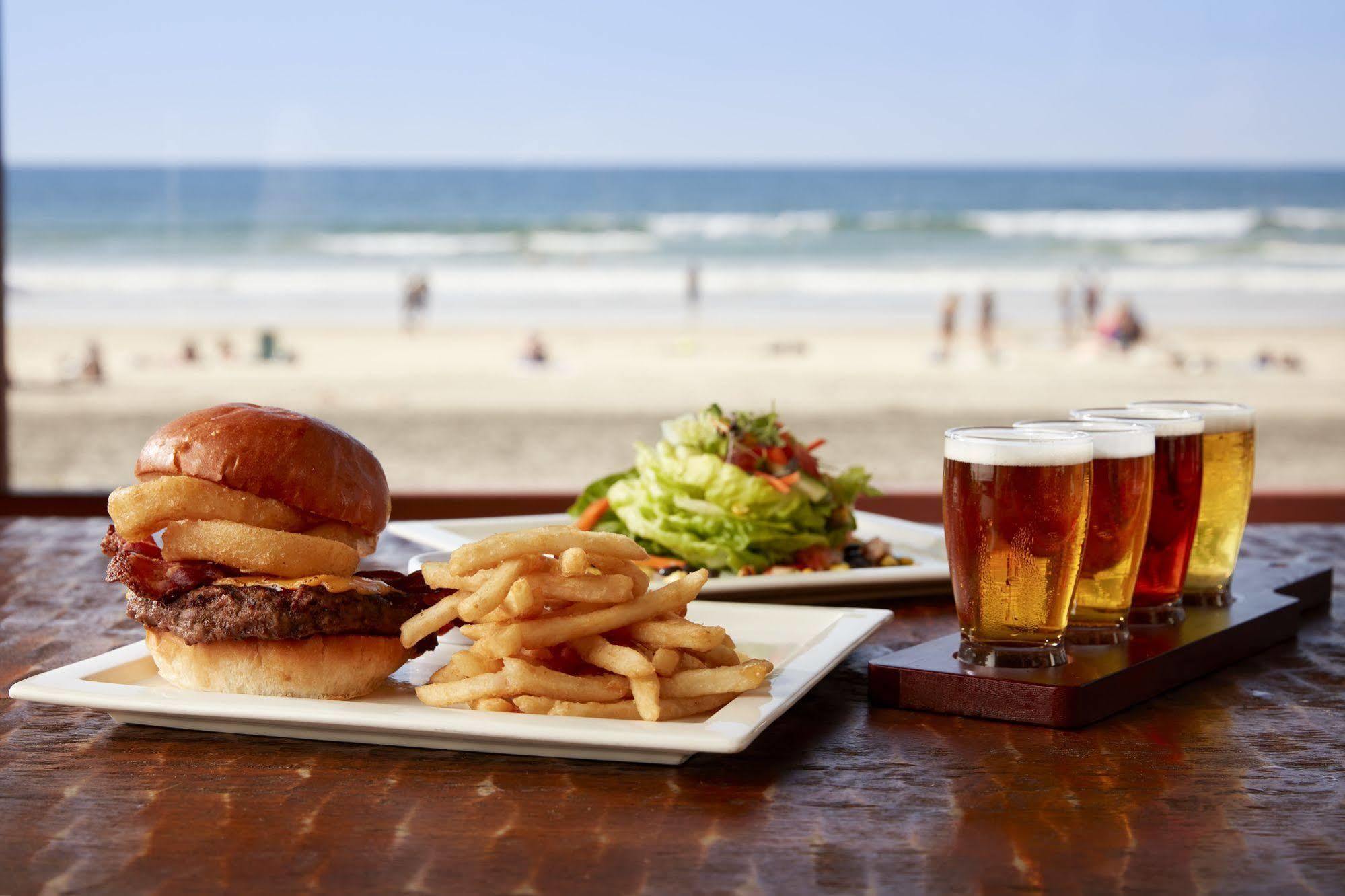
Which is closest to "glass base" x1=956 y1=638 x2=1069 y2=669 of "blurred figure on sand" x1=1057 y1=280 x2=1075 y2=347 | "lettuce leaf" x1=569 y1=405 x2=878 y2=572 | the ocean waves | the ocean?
"lettuce leaf" x1=569 y1=405 x2=878 y2=572

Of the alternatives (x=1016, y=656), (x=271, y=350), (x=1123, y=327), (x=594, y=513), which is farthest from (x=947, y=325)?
(x=1016, y=656)

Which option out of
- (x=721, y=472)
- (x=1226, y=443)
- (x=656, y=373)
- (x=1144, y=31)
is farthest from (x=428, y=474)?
(x=1144, y=31)

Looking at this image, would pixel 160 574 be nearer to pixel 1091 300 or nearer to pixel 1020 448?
pixel 1020 448

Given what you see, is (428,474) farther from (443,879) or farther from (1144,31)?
(1144,31)

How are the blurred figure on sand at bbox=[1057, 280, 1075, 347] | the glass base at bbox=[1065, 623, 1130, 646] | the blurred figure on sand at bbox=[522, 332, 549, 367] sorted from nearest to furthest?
the glass base at bbox=[1065, 623, 1130, 646], the blurred figure on sand at bbox=[522, 332, 549, 367], the blurred figure on sand at bbox=[1057, 280, 1075, 347]

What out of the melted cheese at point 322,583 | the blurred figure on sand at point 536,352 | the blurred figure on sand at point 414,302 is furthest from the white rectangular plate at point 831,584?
the blurred figure on sand at point 414,302

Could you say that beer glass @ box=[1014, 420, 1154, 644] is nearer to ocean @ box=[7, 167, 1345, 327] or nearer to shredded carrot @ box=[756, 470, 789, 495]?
shredded carrot @ box=[756, 470, 789, 495]

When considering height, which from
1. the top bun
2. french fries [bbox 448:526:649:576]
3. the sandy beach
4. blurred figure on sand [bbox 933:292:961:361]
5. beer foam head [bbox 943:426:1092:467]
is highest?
blurred figure on sand [bbox 933:292:961:361]
